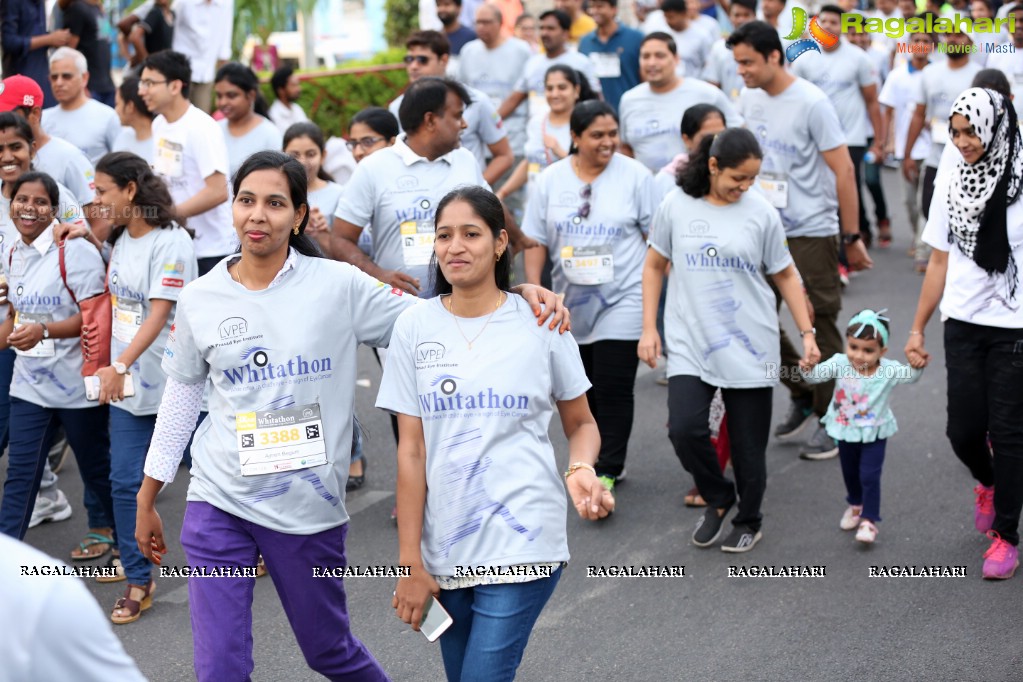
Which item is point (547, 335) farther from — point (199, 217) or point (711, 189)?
point (199, 217)

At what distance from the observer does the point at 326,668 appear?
392 cm

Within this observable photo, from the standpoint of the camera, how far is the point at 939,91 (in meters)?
10.6

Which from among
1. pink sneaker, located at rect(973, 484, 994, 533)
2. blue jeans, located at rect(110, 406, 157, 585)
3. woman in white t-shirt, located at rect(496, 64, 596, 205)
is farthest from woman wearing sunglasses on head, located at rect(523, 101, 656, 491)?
blue jeans, located at rect(110, 406, 157, 585)

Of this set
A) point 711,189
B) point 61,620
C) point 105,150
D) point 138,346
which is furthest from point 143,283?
point 61,620

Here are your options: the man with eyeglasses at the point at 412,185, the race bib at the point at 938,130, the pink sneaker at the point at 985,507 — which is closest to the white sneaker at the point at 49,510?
the man with eyeglasses at the point at 412,185

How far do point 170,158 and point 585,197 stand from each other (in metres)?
2.42

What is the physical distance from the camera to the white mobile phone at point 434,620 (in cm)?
344

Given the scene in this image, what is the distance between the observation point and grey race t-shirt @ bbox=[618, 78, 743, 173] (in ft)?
27.7

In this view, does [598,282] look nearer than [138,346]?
No

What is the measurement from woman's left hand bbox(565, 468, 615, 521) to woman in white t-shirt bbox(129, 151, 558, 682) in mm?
844

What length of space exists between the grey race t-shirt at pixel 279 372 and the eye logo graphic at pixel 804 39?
838cm

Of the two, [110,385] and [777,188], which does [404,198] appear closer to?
[110,385]

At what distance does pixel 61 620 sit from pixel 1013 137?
4.64m

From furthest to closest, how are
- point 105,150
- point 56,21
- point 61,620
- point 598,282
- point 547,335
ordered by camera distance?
point 56,21 < point 105,150 < point 598,282 < point 547,335 < point 61,620
